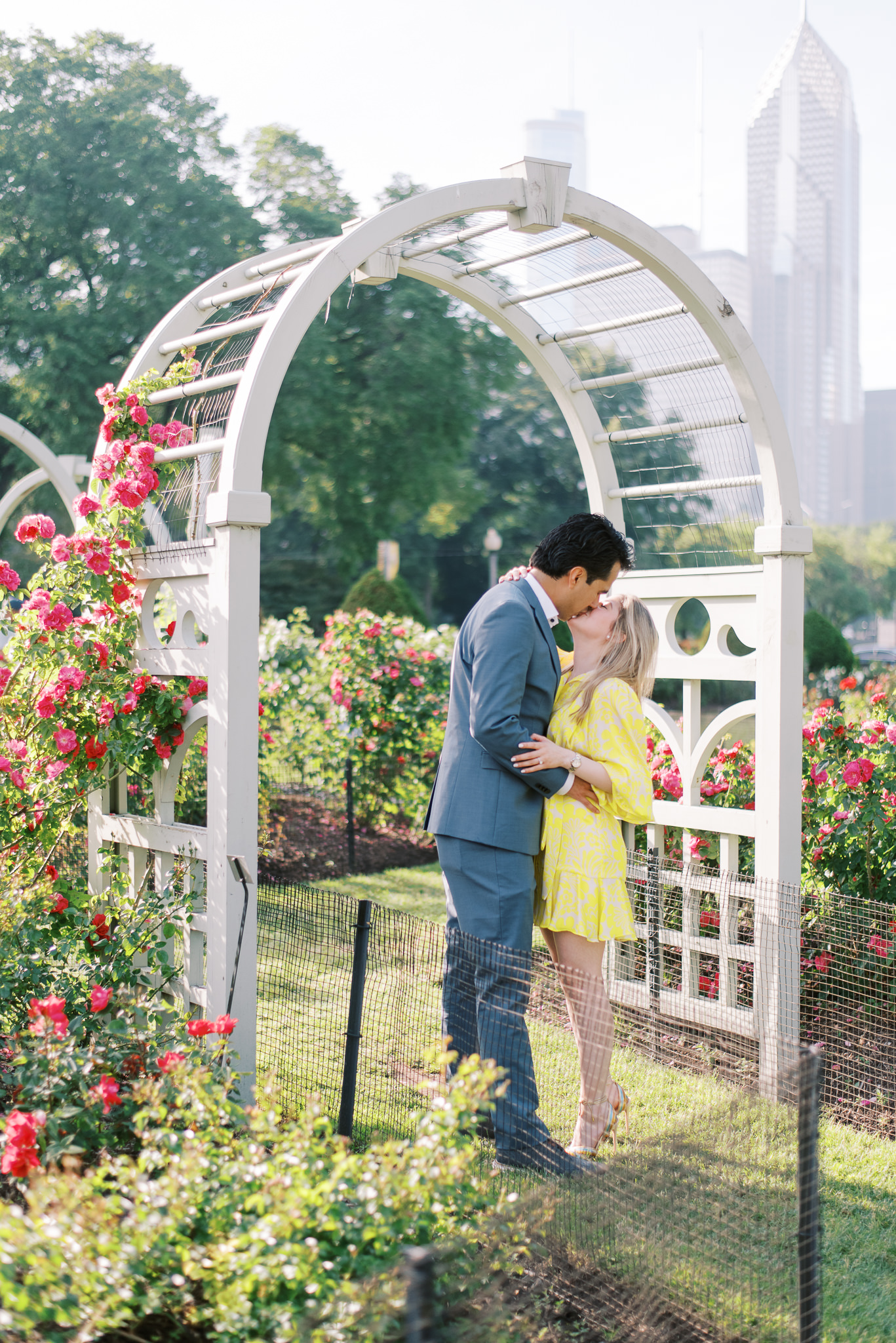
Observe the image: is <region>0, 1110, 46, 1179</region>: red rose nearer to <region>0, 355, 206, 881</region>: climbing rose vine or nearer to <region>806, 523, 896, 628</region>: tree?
<region>0, 355, 206, 881</region>: climbing rose vine

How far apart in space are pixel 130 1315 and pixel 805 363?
12130 centimetres

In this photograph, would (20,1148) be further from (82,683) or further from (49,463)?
(49,463)

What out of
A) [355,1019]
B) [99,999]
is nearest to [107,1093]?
[99,999]

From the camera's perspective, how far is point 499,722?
2.96 meters

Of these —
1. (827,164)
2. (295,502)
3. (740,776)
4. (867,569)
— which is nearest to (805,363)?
(827,164)

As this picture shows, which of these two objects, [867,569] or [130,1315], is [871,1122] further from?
[867,569]

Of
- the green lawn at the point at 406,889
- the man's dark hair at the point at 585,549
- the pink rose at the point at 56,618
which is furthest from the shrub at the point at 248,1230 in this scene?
the green lawn at the point at 406,889

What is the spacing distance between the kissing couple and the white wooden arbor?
601 millimetres

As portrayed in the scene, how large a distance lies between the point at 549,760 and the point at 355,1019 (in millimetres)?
890

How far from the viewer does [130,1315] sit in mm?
1722

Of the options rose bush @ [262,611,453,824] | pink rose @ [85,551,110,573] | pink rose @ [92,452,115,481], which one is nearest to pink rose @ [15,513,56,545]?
pink rose @ [92,452,115,481]

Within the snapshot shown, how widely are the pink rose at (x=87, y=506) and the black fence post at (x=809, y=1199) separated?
2.73 meters

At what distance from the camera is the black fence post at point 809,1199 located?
6.44 feet

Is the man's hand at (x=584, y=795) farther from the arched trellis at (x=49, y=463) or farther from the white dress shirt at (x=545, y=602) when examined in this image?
the arched trellis at (x=49, y=463)
